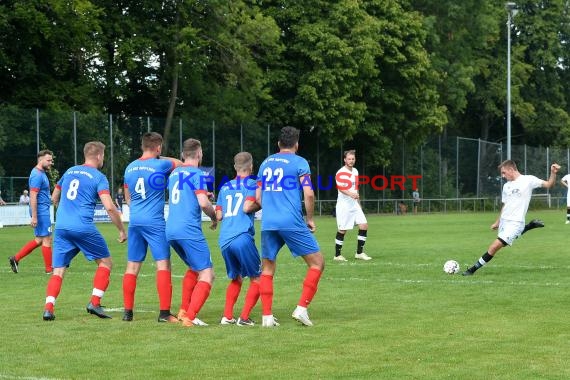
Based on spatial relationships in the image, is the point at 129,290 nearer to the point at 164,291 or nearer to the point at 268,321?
the point at 164,291

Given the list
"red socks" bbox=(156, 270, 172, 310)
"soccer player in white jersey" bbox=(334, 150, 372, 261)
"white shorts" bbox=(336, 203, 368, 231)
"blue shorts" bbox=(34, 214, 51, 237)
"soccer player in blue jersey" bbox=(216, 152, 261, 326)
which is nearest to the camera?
"soccer player in blue jersey" bbox=(216, 152, 261, 326)

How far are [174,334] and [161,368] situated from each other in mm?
1901

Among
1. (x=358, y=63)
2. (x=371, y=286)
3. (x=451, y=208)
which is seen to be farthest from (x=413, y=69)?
(x=371, y=286)

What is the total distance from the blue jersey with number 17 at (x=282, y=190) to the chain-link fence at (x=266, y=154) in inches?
1154

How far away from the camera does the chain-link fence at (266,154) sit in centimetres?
4038

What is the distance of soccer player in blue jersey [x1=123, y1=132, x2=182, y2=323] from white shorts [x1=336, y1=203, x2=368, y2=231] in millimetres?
9628

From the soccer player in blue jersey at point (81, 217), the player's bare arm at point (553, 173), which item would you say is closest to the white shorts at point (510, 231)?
the player's bare arm at point (553, 173)

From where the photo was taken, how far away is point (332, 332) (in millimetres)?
11086

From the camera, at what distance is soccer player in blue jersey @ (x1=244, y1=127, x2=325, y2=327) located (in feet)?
38.2

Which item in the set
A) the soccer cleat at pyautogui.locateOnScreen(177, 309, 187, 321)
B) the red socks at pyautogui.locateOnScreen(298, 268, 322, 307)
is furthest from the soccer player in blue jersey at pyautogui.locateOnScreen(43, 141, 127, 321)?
the red socks at pyautogui.locateOnScreen(298, 268, 322, 307)

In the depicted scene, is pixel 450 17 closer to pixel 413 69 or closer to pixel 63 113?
pixel 413 69

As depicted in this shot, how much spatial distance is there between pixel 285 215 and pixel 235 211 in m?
0.59

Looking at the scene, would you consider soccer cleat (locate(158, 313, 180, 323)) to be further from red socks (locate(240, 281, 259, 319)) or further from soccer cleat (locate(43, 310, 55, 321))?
soccer cleat (locate(43, 310, 55, 321))

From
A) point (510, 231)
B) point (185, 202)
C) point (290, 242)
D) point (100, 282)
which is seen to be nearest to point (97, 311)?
point (100, 282)
